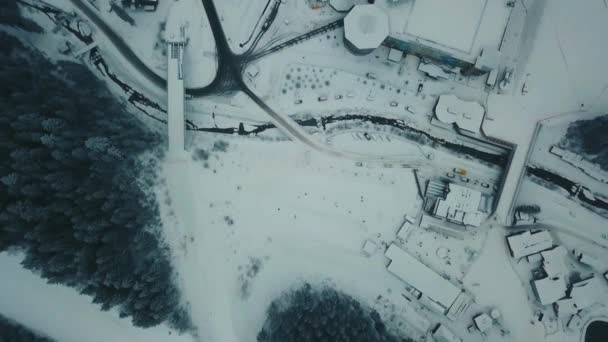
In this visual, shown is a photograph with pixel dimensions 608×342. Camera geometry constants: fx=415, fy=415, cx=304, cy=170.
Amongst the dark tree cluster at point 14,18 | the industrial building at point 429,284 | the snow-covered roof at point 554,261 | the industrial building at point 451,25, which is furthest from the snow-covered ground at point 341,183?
the dark tree cluster at point 14,18

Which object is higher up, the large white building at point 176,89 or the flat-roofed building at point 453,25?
the flat-roofed building at point 453,25

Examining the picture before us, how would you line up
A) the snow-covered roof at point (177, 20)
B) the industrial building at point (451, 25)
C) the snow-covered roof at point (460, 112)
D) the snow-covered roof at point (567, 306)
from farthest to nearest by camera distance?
the snow-covered roof at point (177, 20), the snow-covered roof at point (460, 112), the snow-covered roof at point (567, 306), the industrial building at point (451, 25)

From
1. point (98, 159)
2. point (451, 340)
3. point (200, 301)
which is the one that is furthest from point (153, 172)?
point (451, 340)

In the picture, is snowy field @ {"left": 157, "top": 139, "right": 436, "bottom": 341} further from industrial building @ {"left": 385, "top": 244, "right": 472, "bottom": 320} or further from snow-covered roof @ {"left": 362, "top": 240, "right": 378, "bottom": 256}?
industrial building @ {"left": 385, "top": 244, "right": 472, "bottom": 320}

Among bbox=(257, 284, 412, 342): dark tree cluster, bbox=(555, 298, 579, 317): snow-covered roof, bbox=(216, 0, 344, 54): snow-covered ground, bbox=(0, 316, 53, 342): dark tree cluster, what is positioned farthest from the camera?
bbox=(216, 0, 344, 54): snow-covered ground

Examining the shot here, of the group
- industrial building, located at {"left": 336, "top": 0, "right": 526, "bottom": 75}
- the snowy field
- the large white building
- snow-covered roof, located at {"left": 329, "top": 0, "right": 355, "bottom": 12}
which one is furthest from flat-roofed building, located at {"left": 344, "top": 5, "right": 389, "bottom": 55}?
the large white building

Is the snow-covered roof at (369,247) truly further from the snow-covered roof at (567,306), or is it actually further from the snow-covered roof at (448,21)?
the snow-covered roof at (448,21)
